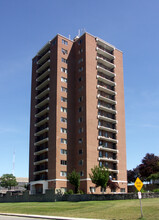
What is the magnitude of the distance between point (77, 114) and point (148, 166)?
35.1 m

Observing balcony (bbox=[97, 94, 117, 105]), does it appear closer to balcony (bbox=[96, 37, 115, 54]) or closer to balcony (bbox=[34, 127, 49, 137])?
balcony (bbox=[34, 127, 49, 137])

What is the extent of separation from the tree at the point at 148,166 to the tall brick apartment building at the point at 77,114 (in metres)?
20.2

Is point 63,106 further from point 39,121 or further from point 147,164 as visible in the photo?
point 147,164

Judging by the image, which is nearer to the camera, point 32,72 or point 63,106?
point 63,106

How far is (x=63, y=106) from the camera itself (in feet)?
242

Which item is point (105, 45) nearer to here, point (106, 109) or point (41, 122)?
point (106, 109)

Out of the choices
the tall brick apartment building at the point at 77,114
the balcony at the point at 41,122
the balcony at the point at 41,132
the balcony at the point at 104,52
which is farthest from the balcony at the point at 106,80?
the balcony at the point at 41,132

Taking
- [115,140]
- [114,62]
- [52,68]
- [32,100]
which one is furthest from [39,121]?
[114,62]

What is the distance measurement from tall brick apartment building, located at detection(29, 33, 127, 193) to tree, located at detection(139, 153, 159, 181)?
66.3 ft

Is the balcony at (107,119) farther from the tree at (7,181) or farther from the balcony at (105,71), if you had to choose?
the tree at (7,181)

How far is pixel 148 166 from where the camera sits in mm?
94875

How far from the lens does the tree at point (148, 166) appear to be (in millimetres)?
93562

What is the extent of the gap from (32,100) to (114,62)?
26.3 meters

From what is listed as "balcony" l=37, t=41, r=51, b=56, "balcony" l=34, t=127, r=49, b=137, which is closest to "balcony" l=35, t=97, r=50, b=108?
"balcony" l=34, t=127, r=49, b=137
